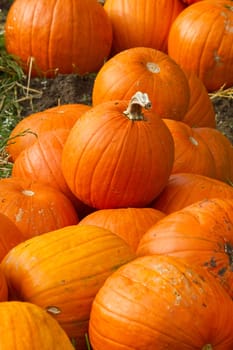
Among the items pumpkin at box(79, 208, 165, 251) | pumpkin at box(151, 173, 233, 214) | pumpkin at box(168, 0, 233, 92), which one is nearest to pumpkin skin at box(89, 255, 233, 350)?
pumpkin at box(79, 208, 165, 251)

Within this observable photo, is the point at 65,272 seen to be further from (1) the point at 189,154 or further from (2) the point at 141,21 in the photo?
(2) the point at 141,21

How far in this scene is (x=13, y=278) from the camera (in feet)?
8.66

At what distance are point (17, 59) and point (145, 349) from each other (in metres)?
3.92

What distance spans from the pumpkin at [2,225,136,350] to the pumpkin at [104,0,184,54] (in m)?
3.61

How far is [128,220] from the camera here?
10.9ft

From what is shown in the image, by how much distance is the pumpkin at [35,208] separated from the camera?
3.44 metres

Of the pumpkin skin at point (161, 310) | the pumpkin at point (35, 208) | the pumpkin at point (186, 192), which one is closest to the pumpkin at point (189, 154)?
the pumpkin at point (186, 192)

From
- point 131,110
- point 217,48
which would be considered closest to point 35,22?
point 217,48

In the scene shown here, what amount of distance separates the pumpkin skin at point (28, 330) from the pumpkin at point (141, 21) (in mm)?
4141

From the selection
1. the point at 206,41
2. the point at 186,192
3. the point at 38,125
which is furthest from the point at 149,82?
the point at 206,41

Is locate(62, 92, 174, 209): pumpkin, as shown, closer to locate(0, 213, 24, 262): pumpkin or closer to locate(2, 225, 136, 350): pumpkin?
locate(0, 213, 24, 262): pumpkin

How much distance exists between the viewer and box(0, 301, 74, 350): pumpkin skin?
2.11 m

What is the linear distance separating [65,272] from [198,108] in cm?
235

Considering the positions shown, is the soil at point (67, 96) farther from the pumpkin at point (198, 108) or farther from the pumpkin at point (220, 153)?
the pumpkin at point (220, 153)
